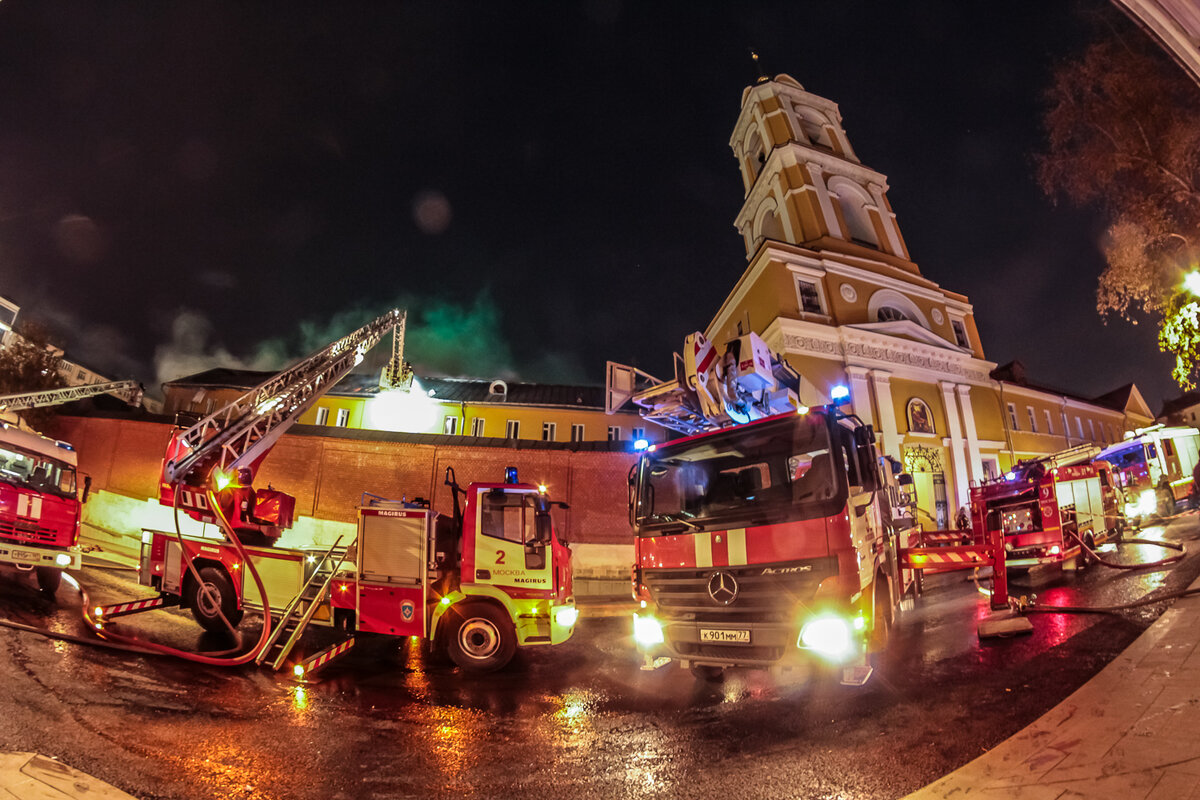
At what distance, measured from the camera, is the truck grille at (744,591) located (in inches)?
177

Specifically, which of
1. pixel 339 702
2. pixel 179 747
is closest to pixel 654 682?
pixel 339 702

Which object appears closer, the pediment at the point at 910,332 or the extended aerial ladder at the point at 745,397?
the extended aerial ladder at the point at 745,397

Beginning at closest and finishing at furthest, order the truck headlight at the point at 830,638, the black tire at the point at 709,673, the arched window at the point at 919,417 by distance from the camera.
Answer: the truck headlight at the point at 830,638 < the black tire at the point at 709,673 < the arched window at the point at 919,417

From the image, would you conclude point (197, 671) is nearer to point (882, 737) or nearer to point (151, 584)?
point (151, 584)

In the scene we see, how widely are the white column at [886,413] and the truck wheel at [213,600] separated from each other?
72.0ft

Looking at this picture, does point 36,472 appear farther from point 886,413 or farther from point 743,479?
point 886,413

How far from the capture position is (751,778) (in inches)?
142

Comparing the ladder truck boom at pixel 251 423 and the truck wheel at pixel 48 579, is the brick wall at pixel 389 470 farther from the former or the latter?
the truck wheel at pixel 48 579

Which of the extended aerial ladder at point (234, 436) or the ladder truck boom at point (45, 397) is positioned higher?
the ladder truck boom at point (45, 397)

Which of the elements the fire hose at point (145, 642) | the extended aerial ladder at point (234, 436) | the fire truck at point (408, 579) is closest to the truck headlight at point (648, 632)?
the fire truck at point (408, 579)

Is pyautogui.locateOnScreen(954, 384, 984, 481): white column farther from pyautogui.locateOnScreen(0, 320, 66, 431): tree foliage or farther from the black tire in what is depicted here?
pyautogui.locateOnScreen(0, 320, 66, 431): tree foliage

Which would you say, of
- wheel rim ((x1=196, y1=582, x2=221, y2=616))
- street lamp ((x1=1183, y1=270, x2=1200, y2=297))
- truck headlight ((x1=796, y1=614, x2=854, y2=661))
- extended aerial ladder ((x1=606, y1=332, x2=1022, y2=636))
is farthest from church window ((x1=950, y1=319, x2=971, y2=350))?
wheel rim ((x1=196, y1=582, x2=221, y2=616))

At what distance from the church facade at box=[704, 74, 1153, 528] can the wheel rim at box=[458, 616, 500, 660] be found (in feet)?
57.9

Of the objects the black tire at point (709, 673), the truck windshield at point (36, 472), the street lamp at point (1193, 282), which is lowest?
the black tire at point (709, 673)
